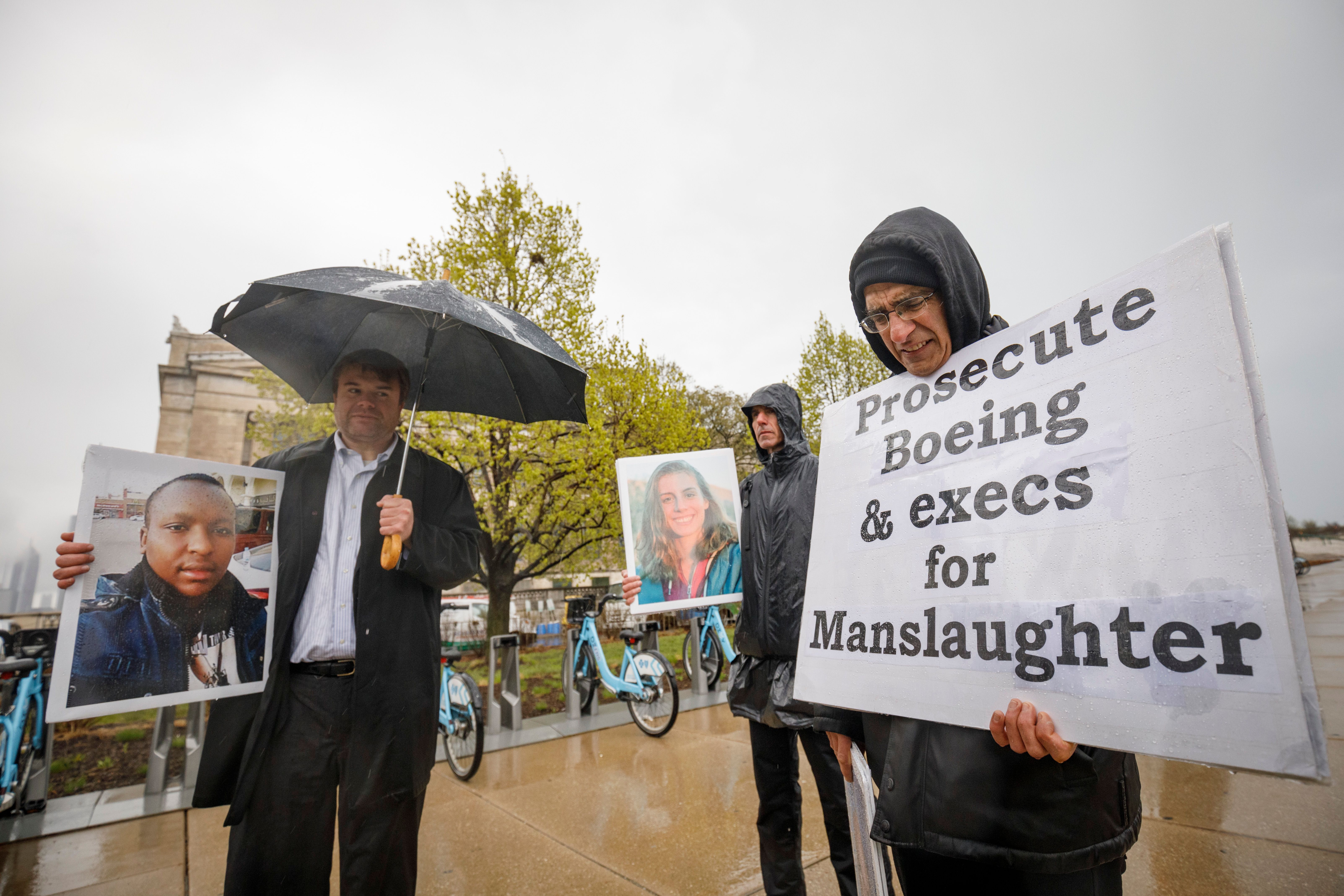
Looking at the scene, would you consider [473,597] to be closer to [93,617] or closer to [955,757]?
[93,617]

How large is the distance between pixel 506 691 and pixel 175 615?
4.79 m

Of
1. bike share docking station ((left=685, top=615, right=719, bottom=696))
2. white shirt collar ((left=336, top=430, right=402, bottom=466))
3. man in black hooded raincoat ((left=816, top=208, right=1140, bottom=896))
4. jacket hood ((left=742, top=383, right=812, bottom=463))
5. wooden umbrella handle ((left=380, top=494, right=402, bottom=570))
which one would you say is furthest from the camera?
bike share docking station ((left=685, top=615, right=719, bottom=696))

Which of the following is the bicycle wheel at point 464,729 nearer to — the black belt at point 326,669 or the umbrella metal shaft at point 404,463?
the black belt at point 326,669

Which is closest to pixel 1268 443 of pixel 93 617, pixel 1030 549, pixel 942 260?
pixel 1030 549

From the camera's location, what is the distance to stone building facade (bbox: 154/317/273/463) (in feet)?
106

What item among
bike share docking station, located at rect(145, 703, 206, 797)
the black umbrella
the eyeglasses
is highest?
the black umbrella

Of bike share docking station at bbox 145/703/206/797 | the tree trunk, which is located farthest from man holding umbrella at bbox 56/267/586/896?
the tree trunk

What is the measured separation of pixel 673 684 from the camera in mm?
6137

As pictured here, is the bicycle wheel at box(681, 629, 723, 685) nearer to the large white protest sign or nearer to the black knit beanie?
the large white protest sign

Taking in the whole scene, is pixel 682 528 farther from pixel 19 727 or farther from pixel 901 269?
pixel 19 727

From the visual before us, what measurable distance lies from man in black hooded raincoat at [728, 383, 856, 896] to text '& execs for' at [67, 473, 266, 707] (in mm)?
1887

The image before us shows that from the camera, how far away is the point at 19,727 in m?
4.29

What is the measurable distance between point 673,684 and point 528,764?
1536mm

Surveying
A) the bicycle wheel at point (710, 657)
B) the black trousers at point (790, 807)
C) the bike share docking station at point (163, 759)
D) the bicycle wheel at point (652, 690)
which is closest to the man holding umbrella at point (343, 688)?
the black trousers at point (790, 807)
